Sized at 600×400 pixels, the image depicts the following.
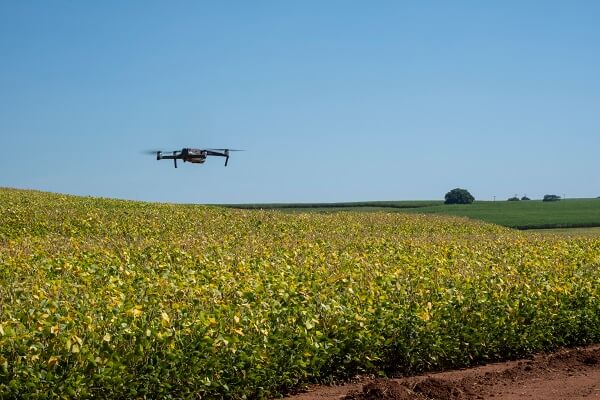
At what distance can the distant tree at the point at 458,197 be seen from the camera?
108375 mm

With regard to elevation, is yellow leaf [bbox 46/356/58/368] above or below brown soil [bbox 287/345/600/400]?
above

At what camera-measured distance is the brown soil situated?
1155 cm

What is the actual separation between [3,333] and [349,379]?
5.52 m

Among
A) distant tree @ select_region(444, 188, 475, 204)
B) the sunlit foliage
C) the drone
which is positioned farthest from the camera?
distant tree @ select_region(444, 188, 475, 204)

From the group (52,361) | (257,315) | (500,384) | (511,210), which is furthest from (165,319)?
(511,210)

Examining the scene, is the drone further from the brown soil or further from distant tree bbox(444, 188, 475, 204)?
distant tree bbox(444, 188, 475, 204)

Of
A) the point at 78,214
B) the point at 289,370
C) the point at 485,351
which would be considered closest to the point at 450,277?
the point at 485,351

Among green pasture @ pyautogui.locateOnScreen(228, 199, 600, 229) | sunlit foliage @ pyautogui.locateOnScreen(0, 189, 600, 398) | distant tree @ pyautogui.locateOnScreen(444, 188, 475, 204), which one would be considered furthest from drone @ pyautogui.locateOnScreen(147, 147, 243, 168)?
distant tree @ pyautogui.locateOnScreen(444, 188, 475, 204)

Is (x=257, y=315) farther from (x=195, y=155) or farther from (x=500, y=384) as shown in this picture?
(x=195, y=155)

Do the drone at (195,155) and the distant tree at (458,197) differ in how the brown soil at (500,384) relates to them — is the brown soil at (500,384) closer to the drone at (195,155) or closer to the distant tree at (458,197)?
the drone at (195,155)

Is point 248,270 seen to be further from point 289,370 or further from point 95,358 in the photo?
point 95,358

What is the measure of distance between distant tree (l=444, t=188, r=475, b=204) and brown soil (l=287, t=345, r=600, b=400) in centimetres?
9428

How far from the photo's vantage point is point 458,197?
109 meters

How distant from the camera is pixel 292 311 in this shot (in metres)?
12.2
